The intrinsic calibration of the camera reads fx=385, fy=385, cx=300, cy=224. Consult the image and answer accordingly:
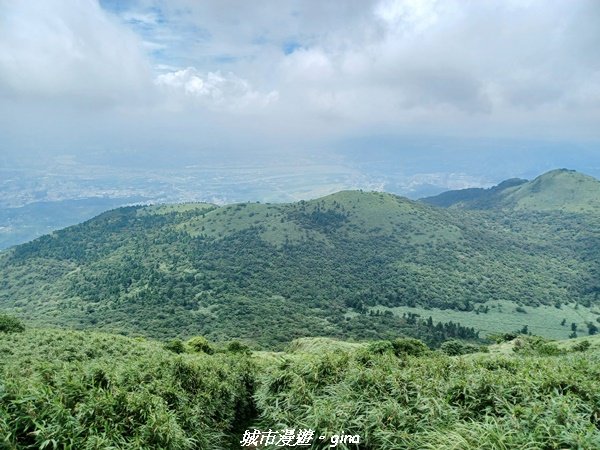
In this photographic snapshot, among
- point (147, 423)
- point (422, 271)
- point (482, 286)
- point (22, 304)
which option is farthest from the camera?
point (422, 271)

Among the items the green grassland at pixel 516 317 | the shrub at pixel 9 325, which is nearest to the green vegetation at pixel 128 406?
the shrub at pixel 9 325

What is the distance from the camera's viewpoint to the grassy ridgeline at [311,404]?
27.1ft

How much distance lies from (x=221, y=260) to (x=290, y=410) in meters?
179

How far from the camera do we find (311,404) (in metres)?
11.5

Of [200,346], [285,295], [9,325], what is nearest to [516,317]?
[285,295]

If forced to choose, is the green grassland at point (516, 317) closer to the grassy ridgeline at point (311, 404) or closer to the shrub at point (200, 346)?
the shrub at point (200, 346)

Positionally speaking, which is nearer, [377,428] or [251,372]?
[377,428]

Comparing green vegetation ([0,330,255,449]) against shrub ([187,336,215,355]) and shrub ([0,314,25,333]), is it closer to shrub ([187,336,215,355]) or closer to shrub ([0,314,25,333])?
shrub ([187,336,215,355])

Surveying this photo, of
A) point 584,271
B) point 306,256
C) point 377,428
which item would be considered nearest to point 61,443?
point 377,428

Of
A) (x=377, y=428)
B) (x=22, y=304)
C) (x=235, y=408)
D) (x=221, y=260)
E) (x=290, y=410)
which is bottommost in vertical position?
(x=22, y=304)

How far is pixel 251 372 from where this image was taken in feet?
52.3

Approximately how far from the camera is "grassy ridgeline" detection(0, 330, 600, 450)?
27.1 ft

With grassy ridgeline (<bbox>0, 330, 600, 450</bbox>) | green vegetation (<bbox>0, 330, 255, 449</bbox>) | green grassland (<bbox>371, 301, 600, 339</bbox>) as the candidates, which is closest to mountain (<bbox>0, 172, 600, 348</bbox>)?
green grassland (<bbox>371, 301, 600, 339</bbox>)

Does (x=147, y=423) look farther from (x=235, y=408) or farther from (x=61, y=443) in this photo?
(x=235, y=408)
